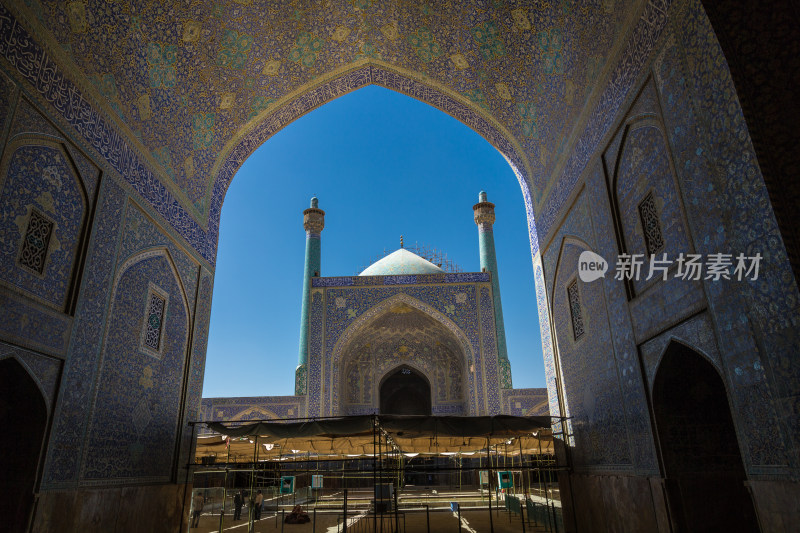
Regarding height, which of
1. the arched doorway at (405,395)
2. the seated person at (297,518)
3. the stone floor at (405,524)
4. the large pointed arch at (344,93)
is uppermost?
the large pointed arch at (344,93)

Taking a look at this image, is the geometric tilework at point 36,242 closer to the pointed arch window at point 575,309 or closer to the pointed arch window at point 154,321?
the pointed arch window at point 154,321

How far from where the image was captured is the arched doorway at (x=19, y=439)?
414 cm

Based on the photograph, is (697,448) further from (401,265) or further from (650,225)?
(401,265)

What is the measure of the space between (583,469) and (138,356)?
Answer: 200 inches

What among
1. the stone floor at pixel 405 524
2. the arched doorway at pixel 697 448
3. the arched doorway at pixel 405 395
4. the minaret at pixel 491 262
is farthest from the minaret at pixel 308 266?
the arched doorway at pixel 697 448

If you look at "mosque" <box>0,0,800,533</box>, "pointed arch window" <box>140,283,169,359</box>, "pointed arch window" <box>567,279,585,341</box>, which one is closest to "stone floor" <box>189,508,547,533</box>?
"mosque" <box>0,0,800,533</box>

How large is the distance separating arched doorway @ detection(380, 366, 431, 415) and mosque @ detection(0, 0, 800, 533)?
12.8 metres

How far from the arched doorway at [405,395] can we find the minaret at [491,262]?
4963mm

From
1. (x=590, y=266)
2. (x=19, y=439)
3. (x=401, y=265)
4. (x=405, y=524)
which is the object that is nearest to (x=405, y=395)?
(x=401, y=265)

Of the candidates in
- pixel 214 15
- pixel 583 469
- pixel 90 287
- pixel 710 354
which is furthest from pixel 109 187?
pixel 583 469

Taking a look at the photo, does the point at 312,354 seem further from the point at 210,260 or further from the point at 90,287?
the point at 90,287

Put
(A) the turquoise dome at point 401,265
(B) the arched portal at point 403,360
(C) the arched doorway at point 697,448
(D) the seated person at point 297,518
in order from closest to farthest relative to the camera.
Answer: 1. (C) the arched doorway at point 697,448
2. (D) the seated person at point 297,518
3. (B) the arched portal at point 403,360
4. (A) the turquoise dome at point 401,265

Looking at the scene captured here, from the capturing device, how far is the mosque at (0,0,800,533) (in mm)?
3393

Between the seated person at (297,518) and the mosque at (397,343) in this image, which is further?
the mosque at (397,343)
